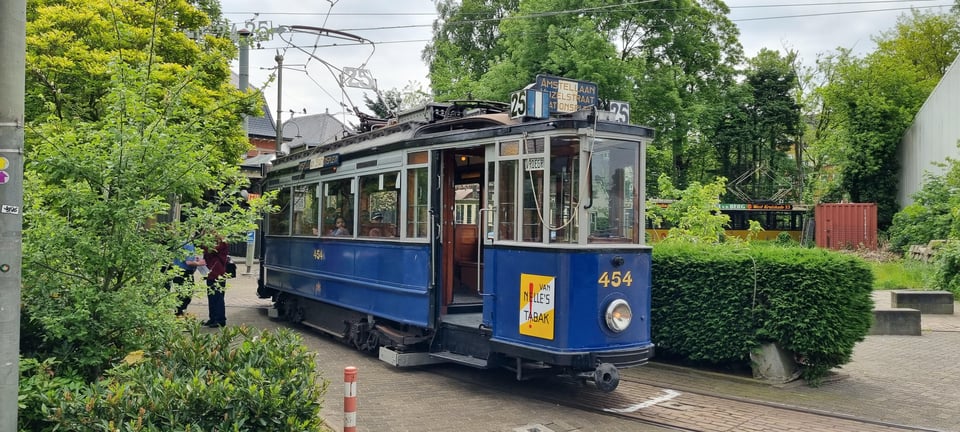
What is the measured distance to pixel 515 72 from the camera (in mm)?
30156

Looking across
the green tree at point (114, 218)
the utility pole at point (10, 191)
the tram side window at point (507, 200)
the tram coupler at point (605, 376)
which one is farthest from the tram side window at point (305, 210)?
the utility pole at point (10, 191)

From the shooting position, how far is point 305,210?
476 inches

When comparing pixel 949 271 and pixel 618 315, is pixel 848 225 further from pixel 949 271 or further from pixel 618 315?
pixel 618 315

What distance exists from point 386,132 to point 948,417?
7.26m

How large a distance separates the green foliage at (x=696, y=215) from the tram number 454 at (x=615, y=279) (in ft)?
13.1

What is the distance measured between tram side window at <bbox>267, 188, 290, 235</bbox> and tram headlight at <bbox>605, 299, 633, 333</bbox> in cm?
739

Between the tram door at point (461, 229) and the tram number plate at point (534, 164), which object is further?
the tram door at point (461, 229)

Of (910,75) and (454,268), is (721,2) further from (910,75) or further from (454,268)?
(454,268)

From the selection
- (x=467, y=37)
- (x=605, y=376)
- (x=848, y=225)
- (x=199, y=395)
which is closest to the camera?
(x=199, y=395)

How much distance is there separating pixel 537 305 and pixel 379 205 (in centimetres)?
324

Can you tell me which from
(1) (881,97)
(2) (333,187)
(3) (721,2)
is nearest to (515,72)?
(3) (721,2)

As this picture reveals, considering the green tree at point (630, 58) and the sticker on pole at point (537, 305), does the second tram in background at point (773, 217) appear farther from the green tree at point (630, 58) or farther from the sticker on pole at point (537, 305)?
the sticker on pole at point (537, 305)

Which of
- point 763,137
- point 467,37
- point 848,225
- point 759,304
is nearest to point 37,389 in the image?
point 759,304

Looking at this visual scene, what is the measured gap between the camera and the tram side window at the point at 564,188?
7152 millimetres
